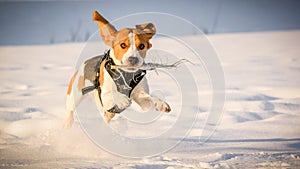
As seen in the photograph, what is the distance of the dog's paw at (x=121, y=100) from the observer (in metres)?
2.72

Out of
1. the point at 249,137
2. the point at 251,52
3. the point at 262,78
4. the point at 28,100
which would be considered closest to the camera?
the point at 249,137

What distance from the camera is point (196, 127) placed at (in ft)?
11.4

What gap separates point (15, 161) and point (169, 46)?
1096 mm

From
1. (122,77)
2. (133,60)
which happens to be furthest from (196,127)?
(133,60)

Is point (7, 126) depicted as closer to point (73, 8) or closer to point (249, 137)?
point (249, 137)

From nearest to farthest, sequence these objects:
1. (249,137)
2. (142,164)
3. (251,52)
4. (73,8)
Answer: (142,164) → (249,137) → (251,52) → (73,8)

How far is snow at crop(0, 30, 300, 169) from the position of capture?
10.0 ft

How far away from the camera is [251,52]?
578 centimetres

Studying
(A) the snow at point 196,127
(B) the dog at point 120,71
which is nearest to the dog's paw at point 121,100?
(B) the dog at point 120,71

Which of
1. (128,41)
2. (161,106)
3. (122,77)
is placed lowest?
(161,106)

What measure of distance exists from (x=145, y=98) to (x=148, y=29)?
1.23 ft

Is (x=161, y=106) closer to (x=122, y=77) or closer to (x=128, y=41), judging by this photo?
(x=122, y=77)

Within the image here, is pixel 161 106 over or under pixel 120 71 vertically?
under

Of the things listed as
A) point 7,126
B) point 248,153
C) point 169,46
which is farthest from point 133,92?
point 7,126
